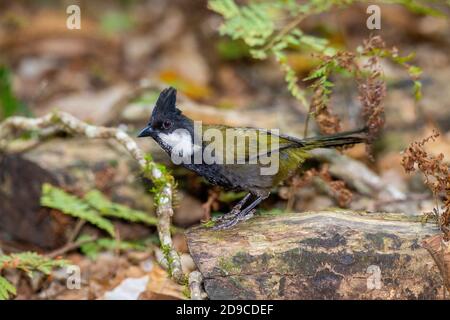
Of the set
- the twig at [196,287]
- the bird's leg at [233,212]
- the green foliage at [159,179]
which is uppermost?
the green foliage at [159,179]

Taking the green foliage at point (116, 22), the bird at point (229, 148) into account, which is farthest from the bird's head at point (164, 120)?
the green foliage at point (116, 22)

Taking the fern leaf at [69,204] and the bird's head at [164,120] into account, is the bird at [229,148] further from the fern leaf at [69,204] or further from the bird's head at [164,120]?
the fern leaf at [69,204]

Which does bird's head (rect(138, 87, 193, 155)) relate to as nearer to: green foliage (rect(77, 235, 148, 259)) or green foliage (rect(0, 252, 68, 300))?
green foliage (rect(0, 252, 68, 300))

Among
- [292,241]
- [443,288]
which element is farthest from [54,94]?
[443,288]

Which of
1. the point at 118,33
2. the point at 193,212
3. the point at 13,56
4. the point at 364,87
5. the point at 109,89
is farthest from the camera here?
the point at 118,33

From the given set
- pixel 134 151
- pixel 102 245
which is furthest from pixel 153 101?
pixel 134 151

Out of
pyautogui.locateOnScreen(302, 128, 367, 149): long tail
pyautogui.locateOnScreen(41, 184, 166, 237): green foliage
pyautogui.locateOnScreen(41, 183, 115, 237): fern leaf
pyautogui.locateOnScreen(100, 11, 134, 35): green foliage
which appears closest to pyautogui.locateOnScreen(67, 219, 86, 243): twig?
pyautogui.locateOnScreen(41, 184, 166, 237): green foliage

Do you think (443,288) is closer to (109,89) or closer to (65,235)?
(65,235)
